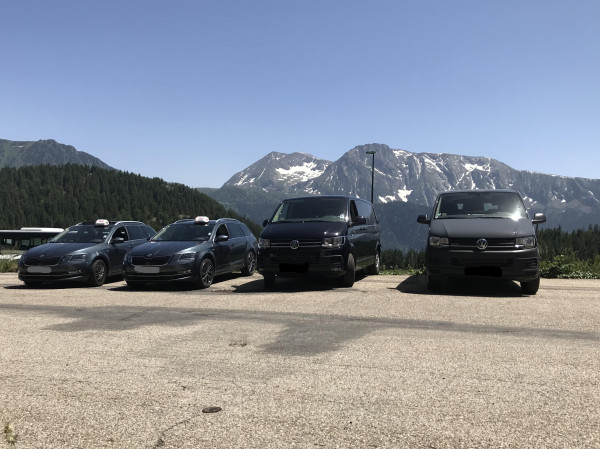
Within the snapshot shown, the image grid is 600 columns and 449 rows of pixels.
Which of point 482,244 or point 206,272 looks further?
point 206,272

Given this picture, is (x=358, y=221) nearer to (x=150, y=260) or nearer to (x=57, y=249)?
(x=150, y=260)

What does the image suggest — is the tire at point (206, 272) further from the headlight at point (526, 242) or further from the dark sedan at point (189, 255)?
the headlight at point (526, 242)

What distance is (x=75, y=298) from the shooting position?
9961 millimetres

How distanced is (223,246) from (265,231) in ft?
6.21

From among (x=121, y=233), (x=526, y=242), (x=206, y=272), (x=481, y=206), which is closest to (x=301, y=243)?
(x=206, y=272)

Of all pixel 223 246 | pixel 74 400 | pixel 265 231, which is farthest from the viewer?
pixel 223 246

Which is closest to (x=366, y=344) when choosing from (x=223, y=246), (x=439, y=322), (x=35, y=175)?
(x=439, y=322)

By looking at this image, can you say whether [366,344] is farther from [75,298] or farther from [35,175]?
[35,175]

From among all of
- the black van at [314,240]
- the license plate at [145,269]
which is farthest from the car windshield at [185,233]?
the black van at [314,240]

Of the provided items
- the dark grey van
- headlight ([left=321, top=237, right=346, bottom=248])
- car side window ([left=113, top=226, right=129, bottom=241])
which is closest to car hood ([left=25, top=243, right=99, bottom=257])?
car side window ([left=113, top=226, right=129, bottom=241])

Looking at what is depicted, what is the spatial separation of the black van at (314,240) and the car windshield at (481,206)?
1.93 m

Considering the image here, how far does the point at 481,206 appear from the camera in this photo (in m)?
10.7

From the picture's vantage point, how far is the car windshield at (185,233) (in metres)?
12.4

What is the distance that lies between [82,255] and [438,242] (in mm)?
8081
